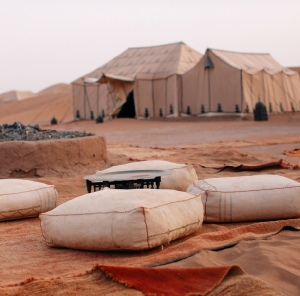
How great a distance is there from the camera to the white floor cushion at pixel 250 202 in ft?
16.0

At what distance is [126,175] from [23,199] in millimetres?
902

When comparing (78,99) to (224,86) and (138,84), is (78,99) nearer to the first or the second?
(138,84)

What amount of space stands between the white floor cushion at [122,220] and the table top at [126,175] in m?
1.01

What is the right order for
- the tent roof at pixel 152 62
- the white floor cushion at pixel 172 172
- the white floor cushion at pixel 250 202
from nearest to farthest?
the white floor cushion at pixel 250 202, the white floor cushion at pixel 172 172, the tent roof at pixel 152 62

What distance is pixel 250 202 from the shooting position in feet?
16.0

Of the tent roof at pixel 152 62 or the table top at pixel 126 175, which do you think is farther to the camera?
the tent roof at pixel 152 62

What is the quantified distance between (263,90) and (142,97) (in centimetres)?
456

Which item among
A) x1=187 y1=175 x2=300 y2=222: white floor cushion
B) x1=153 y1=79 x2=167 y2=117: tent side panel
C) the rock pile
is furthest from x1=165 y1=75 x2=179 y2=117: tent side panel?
x1=187 y1=175 x2=300 y2=222: white floor cushion

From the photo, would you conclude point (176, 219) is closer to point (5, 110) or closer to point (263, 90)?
point (263, 90)

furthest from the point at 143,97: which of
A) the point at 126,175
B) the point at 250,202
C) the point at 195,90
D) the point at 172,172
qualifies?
the point at 250,202

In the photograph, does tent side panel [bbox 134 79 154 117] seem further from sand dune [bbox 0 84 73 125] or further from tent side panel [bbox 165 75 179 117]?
sand dune [bbox 0 84 73 125]

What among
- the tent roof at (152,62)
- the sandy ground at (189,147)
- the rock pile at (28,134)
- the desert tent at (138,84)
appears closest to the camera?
the sandy ground at (189,147)

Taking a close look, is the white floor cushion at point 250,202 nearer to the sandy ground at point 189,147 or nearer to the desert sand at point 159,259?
the desert sand at point 159,259

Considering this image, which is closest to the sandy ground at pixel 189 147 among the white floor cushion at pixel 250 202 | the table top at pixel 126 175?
the table top at pixel 126 175
